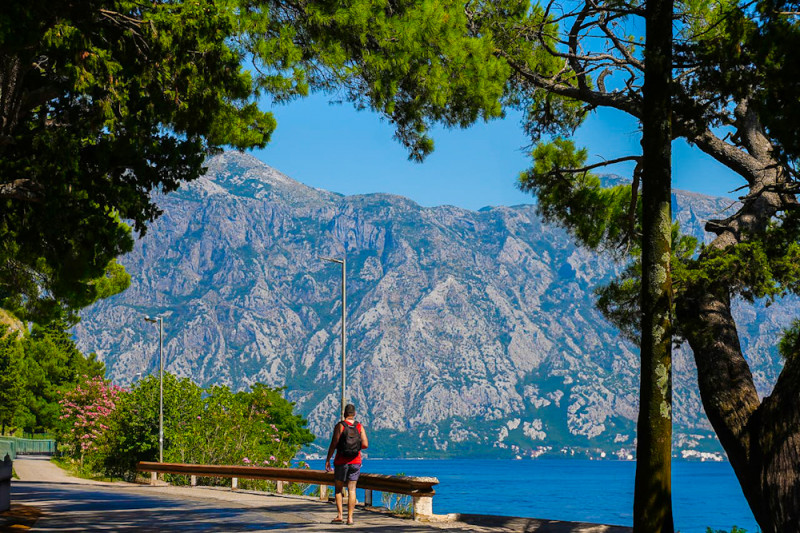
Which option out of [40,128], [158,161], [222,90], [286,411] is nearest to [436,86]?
[222,90]

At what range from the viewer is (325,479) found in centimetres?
1830

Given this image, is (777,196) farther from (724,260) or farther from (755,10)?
(755,10)

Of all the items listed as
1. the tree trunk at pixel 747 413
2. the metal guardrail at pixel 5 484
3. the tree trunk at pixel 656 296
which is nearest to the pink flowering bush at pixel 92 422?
the metal guardrail at pixel 5 484

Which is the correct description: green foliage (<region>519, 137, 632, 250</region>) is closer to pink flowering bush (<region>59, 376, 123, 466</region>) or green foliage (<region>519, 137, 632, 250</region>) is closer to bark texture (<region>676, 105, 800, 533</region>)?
bark texture (<region>676, 105, 800, 533</region>)

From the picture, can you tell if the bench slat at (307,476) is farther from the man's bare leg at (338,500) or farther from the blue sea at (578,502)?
the blue sea at (578,502)

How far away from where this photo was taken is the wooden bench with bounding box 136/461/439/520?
49.7 feet

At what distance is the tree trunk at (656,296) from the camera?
32.8ft

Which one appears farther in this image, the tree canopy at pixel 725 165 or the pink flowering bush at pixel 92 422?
the pink flowering bush at pixel 92 422

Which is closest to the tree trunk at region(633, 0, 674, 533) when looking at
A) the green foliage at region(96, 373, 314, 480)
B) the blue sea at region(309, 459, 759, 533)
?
the green foliage at region(96, 373, 314, 480)

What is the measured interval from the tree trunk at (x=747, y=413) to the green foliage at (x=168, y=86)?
497 cm

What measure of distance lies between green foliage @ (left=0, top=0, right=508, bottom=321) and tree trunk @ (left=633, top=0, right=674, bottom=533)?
3881mm

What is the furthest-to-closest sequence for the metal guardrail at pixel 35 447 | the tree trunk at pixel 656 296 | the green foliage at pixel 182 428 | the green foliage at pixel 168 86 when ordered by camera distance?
1. the metal guardrail at pixel 35 447
2. the green foliage at pixel 182 428
3. the green foliage at pixel 168 86
4. the tree trunk at pixel 656 296

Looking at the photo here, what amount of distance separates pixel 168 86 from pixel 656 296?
7.66m

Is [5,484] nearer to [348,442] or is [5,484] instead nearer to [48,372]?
[348,442]
